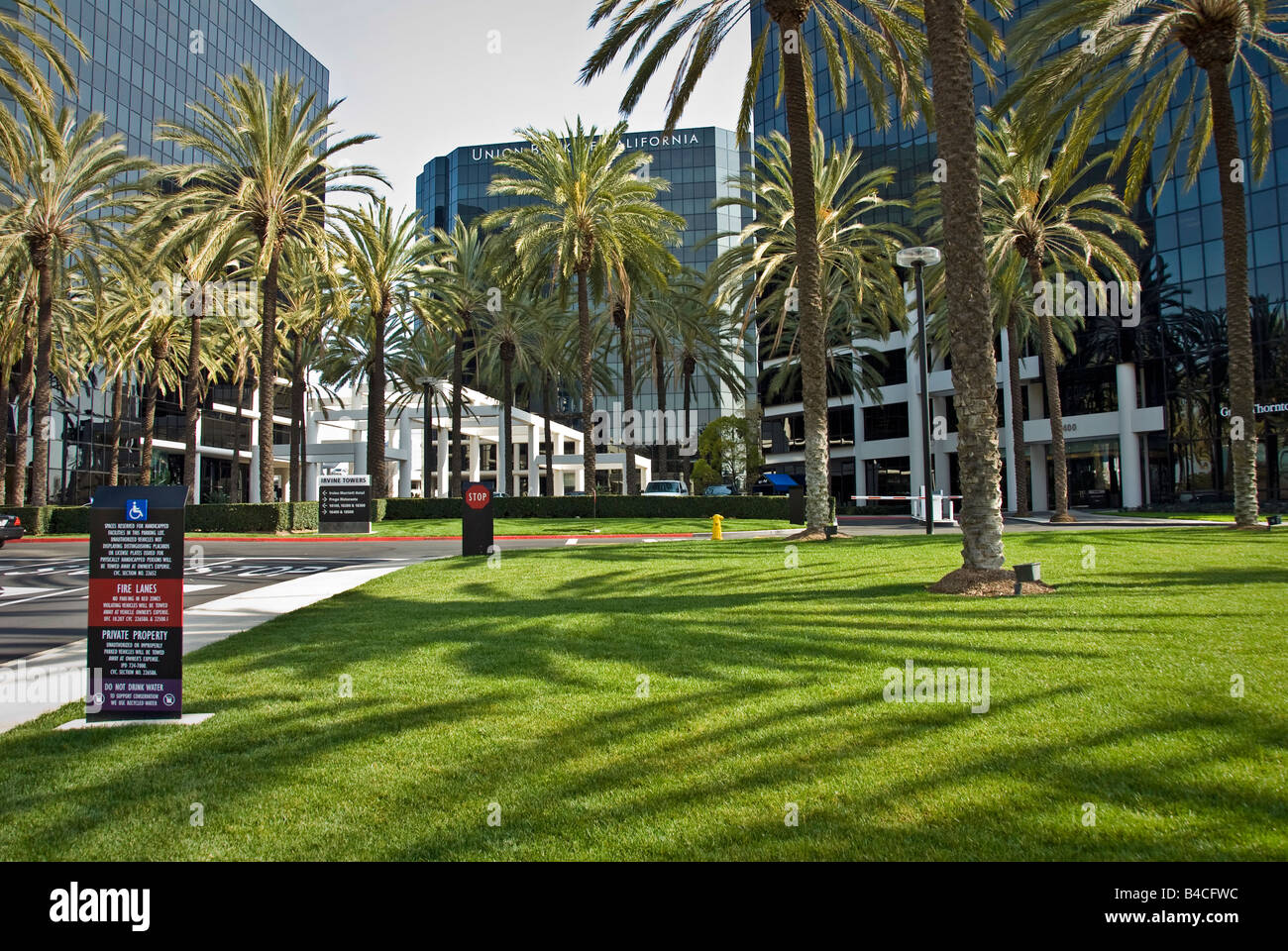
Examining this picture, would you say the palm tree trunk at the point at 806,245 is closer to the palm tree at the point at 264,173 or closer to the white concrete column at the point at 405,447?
the palm tree at the point at 264,173

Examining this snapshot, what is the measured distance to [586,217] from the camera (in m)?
29.4

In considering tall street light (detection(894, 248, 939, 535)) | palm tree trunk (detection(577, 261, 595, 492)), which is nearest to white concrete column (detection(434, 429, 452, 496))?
palm tree trunk (detection(577, 261, 595, 492))

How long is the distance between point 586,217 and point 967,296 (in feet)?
68.8

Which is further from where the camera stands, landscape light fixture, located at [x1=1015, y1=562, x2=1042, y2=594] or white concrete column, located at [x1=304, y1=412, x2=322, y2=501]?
white concrete column, located at [x1=304, y1=412, x2=322, y2=501]

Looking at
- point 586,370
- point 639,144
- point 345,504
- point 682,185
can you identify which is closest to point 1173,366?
point 586,370

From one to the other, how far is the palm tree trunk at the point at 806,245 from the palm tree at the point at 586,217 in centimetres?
1170

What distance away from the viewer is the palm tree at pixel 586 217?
95.6 ft

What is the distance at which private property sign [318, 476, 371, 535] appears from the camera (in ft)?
88.8

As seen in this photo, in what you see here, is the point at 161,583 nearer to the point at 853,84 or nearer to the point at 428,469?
the point at 428,469

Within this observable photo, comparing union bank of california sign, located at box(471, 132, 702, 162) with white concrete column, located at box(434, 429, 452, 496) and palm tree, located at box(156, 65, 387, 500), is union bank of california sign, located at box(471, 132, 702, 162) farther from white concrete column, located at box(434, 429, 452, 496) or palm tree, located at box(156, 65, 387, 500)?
palm tree, located at box(156, 65, 387, 500)

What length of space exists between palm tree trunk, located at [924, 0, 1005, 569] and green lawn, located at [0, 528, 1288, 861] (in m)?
1.50

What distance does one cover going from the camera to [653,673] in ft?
21.7

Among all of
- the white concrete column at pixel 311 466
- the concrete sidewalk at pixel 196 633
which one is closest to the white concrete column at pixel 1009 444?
the concrete sidewalk at pixel 196 633

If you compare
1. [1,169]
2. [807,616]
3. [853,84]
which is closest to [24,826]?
[807,616]
